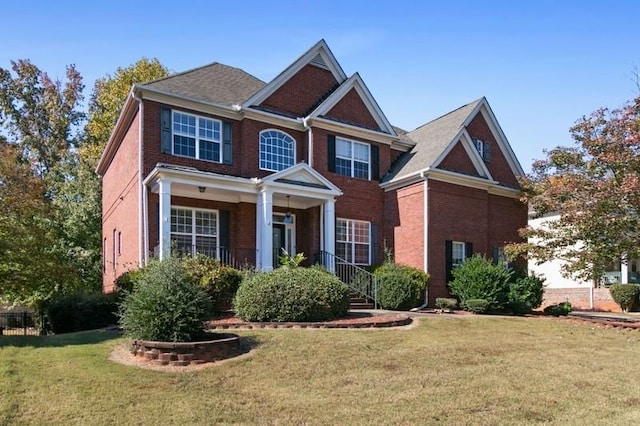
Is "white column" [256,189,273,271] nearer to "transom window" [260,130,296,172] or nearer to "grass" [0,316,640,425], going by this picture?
"transom window" [260,130,296,172]

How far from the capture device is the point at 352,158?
68.4 feet

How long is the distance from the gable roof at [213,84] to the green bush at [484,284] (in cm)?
985

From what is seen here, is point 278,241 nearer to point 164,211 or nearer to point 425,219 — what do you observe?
point 164,211

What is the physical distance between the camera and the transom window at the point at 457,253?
20.4 metres

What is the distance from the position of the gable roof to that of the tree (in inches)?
445

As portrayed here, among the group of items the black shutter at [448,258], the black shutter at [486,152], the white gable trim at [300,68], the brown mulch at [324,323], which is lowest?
the brown mulch at [324,323]

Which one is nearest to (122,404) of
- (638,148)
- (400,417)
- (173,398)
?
(173,398)

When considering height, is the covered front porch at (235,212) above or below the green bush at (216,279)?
above

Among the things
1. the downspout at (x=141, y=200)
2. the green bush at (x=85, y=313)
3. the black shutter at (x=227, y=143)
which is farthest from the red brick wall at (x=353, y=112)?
the green bush at (x=85, y=313)

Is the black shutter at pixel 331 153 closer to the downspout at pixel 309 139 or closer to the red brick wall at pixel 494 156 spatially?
the downspout at pixel 309 139

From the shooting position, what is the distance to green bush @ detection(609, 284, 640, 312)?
24.3m

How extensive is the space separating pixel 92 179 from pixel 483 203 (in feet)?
65.7

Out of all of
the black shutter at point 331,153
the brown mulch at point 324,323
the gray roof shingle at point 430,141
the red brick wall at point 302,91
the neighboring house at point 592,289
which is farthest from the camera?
the neighboring house at point 592,289

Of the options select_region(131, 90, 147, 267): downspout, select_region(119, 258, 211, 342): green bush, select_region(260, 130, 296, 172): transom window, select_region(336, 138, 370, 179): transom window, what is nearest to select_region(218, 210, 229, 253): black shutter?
select_region(260, 130, 296, 172): transom window
